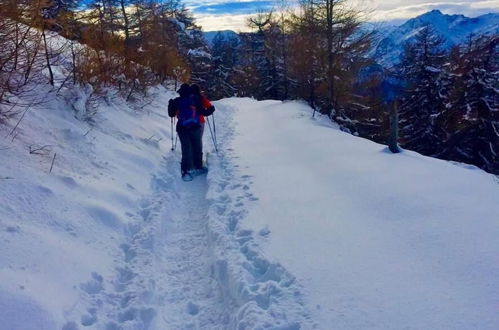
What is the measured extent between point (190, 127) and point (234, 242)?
4.25 meters

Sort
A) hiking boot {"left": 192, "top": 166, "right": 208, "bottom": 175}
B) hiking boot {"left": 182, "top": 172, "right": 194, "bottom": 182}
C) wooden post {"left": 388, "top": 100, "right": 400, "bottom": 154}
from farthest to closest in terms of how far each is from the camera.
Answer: wooden post {"left": 388, "top": 100, "right": 400, "bottom": 154}, hiking boot {"left": 192, "top": 166, "right": 208, "bottom": 175}, hiking boot {"left": 182, "top": 172, "right": 194, "bottom": 182}

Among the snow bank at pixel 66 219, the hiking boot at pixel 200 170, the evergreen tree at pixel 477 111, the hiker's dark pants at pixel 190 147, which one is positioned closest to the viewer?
the snow bank at pixel 66 219

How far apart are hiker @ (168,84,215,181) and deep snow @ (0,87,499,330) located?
447 millimetres

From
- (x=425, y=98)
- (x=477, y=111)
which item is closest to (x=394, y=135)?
(x=477, y=111)

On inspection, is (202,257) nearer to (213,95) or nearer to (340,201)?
(340,201)

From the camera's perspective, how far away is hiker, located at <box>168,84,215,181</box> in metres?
8.86

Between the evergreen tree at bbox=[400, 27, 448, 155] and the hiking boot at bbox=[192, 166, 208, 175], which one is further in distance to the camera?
the evergreen tree at bbox=[400, 27, 448, 155]

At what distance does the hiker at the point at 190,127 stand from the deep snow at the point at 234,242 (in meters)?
0.45

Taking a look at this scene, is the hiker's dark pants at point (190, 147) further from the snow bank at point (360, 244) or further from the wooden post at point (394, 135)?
the wooden post at point (394, 135)

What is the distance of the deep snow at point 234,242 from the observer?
366 centimetres

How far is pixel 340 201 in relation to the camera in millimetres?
6418

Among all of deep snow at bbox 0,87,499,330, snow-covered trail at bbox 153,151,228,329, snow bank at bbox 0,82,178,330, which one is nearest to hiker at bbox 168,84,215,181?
deep snow at bbox 0,87,499,330

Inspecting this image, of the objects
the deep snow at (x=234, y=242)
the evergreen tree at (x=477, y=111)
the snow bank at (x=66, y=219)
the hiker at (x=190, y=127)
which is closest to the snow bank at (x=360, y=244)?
the deep snow at (x=234, y=242)

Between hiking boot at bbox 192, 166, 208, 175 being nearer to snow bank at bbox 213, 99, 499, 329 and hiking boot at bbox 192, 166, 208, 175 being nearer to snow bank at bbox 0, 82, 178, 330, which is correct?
snow bank at bbox 213, 99, 499, 329
